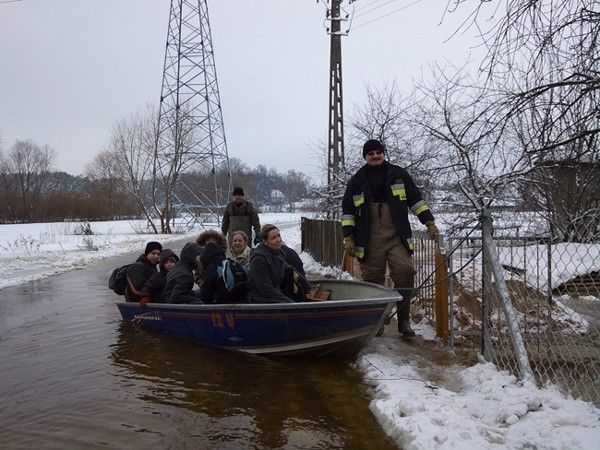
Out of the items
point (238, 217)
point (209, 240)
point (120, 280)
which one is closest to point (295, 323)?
point (209, 240)

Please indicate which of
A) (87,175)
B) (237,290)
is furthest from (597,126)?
(87,175)

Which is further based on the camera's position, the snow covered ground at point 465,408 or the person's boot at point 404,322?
the person's boot at point 404,322

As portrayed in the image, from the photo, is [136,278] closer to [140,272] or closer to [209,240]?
[140,272]

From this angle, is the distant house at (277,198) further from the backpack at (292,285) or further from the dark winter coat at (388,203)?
the dark winter coat at (388,203)

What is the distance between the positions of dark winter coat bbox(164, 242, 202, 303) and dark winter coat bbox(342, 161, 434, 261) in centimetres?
211

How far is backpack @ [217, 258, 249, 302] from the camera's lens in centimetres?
579

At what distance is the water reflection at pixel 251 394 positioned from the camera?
11.4 ft

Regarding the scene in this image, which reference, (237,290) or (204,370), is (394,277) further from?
(204,370)

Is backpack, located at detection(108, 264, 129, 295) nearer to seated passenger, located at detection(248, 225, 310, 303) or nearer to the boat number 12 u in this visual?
the boat number 12 u

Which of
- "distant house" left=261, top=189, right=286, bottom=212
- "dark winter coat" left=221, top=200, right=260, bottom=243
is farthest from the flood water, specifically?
"distant house" left=261, top=189, right=286, bottom=212

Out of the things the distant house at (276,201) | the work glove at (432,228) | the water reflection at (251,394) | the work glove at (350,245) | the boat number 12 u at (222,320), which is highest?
the distant house at (276,201)

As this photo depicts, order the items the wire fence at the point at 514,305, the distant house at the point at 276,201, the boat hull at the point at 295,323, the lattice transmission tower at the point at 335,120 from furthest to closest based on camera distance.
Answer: the distant house at the point at 276,201
the lattice transmission tower at the point at 335,120
the boat hull at the point at 295,323
the wire fence at the point at 514,305

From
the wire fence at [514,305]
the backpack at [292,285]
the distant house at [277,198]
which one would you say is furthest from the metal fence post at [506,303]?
the distant house at [277,198]

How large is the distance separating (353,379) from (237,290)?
71.1 inches
